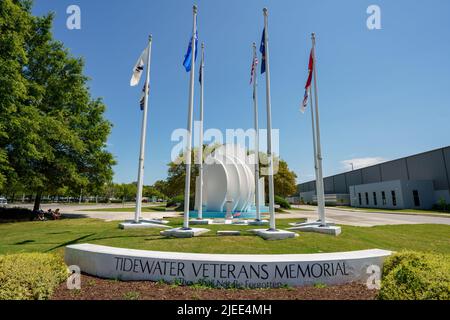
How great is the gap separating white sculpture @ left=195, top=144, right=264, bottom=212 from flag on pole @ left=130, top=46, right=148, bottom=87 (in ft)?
43.3

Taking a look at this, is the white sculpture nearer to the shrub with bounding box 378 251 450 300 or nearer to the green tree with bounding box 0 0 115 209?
the green tree with bounding box 0 0 115 209

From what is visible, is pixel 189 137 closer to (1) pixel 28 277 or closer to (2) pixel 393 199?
(1) pixel 28 277

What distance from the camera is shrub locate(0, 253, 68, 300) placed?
15.6ft

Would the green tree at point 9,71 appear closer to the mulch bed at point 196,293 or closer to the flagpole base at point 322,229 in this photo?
the mulch bed at point 196,293

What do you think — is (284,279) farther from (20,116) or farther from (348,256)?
(20,116)

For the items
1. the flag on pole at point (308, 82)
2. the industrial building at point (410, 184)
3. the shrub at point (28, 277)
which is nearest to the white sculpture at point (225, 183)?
the flag on pole at point (308, 82)

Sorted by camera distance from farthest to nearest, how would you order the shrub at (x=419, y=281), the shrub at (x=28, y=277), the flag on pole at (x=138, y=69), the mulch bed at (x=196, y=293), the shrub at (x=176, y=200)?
the shrub at (x=176, y=200), the flag on pole at (x=138, y=69), the mulch bed at (x=196, y=293), the shrub at (x=28, y=277), the shrub at (x=419, y=281)

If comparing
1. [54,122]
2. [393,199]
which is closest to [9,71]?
[54,122]

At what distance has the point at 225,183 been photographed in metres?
23.4

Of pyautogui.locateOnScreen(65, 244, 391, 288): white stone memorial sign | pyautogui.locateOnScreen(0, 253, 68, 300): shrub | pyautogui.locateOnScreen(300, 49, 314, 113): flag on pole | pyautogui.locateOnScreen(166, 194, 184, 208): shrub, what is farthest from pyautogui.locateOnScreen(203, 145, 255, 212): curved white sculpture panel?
pyautogui.locateOnScreen(0, 253, 68, 300): shrub

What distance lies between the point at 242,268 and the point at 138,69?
10.0 metres

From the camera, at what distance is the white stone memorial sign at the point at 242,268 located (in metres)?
5.68

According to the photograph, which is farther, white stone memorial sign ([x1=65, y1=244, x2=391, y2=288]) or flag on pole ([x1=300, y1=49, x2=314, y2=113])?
flag on pole ([x1=300, y1=49, x2=314, y2=113])

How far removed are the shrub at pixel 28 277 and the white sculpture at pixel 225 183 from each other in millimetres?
17425
